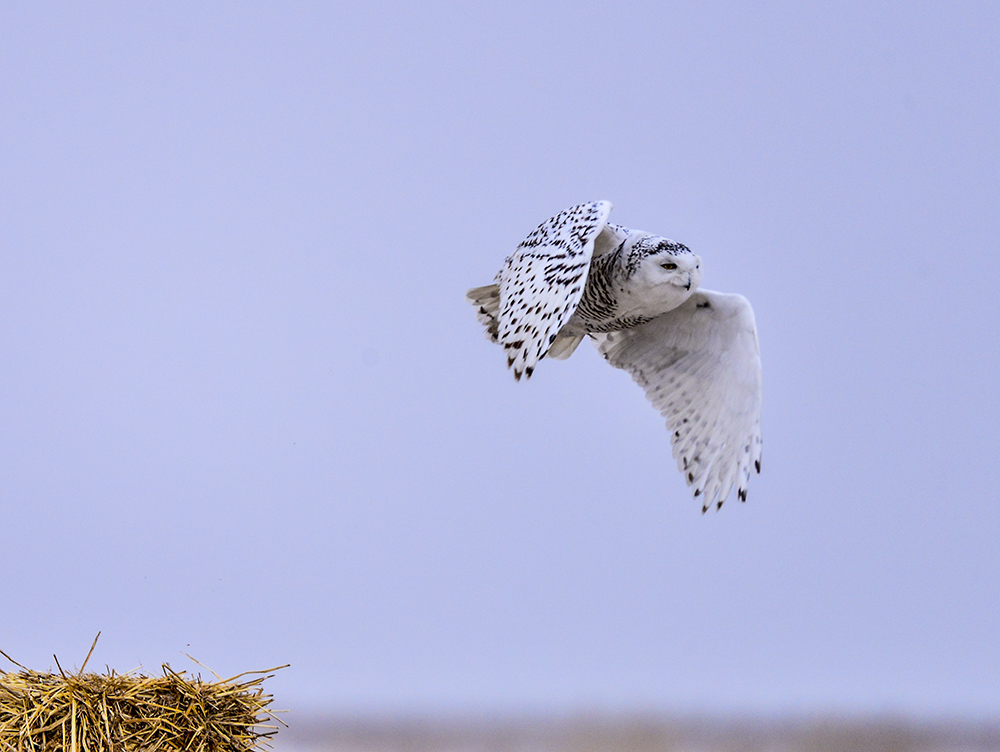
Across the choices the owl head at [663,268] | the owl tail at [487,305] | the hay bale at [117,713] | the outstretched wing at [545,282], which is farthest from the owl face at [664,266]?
the hay bale at [117,713]

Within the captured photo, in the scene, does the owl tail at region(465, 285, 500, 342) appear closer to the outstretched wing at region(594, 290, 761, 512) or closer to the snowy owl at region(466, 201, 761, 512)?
the snowy owl at region(466, 201, 761, 512)

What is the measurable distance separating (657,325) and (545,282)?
1001mm

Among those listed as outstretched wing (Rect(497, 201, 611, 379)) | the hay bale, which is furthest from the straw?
outstretched wing (Rect(497, 201, 611, 379))

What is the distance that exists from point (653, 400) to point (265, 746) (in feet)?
6.48

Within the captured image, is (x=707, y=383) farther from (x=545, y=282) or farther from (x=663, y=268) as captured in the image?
(x=545, y=282)

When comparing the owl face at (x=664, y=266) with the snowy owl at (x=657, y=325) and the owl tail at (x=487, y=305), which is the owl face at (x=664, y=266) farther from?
the owl tail at (x=487, y=305)

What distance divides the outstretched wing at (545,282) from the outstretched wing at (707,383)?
2.35 ft

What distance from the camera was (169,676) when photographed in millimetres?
2176

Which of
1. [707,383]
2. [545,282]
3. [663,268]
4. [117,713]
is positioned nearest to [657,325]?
[707,383]

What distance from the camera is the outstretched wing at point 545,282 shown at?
8.71ft

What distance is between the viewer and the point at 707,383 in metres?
3.63

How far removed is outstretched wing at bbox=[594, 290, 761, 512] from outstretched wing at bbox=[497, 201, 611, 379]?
718 millimetres

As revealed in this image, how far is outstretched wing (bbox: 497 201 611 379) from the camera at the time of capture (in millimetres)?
2654

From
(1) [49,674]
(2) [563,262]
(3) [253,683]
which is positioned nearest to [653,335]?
(2) [563,262]
